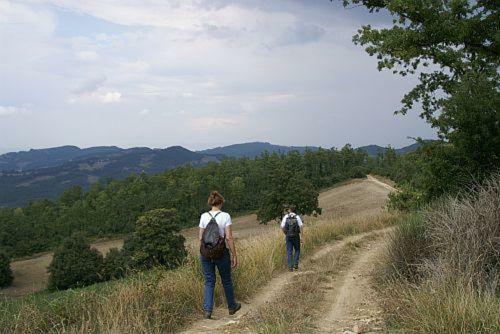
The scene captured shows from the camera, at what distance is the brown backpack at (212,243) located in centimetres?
693

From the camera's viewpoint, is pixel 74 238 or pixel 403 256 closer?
pixel 403 256

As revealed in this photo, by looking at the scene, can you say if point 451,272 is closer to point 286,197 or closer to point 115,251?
point 286,197

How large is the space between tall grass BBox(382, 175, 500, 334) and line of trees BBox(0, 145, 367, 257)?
219ft

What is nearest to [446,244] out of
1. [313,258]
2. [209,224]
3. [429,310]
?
[429,310]

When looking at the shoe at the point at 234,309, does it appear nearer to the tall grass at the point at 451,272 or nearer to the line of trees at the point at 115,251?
the tall grass at the point at 451,272

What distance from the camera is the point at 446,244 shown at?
664cm

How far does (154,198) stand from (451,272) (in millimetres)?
97749

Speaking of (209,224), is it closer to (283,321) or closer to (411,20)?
(283,321)

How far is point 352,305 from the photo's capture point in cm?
765

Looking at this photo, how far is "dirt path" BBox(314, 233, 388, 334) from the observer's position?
20.2 feet

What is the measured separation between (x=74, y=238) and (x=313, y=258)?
5481 cm

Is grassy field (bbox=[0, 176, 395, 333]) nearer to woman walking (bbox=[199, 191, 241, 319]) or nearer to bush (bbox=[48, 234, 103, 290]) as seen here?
woman walking (bbox=[199, 191, 241, 319])

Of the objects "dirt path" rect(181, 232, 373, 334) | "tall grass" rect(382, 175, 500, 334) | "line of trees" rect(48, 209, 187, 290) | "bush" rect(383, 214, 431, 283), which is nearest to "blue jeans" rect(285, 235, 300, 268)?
"dirt path" rect(181, 232, 373, 334)

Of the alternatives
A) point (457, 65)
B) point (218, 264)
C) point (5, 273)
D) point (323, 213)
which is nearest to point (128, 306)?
point (218, 264)
